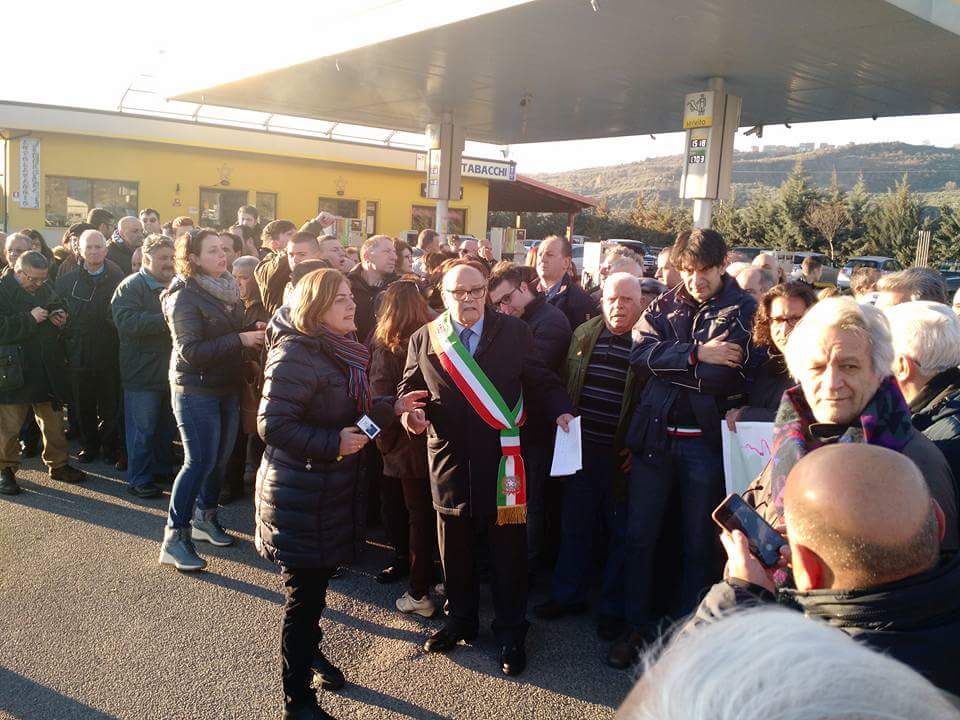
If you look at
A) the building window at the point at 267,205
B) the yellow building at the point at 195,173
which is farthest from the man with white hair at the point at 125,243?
the building window at the point at 267,205

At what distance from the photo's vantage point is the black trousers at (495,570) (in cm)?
394

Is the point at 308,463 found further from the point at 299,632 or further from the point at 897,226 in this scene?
the point at 897,226

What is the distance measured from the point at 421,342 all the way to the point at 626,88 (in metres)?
11.0

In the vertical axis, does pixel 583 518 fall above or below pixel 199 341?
below

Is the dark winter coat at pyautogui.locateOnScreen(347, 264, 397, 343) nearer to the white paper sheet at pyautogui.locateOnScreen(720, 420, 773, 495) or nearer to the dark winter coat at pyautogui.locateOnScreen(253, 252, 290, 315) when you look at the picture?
the dark winter coat at pyautogui.locateOnScreen(253, 252, 290, 315)

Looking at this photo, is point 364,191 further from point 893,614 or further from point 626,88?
point 893,614

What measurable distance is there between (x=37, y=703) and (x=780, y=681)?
379cm

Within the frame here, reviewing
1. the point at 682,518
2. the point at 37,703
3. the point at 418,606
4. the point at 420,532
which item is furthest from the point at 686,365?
the point at 37,703

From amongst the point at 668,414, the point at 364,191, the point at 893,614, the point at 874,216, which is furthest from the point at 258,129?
the point at 874,216

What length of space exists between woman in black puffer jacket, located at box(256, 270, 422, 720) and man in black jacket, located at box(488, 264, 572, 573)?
1385 millimetres

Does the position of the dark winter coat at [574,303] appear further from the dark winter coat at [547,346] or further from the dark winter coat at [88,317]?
the dark winter coat at [88,317]

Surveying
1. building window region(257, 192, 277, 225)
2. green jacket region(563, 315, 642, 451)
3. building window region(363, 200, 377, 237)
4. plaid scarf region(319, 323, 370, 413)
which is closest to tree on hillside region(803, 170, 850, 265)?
building window region(363, 200, 377, 237)

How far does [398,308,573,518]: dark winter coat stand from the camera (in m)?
3.86

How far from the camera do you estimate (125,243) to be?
823 centimetres
